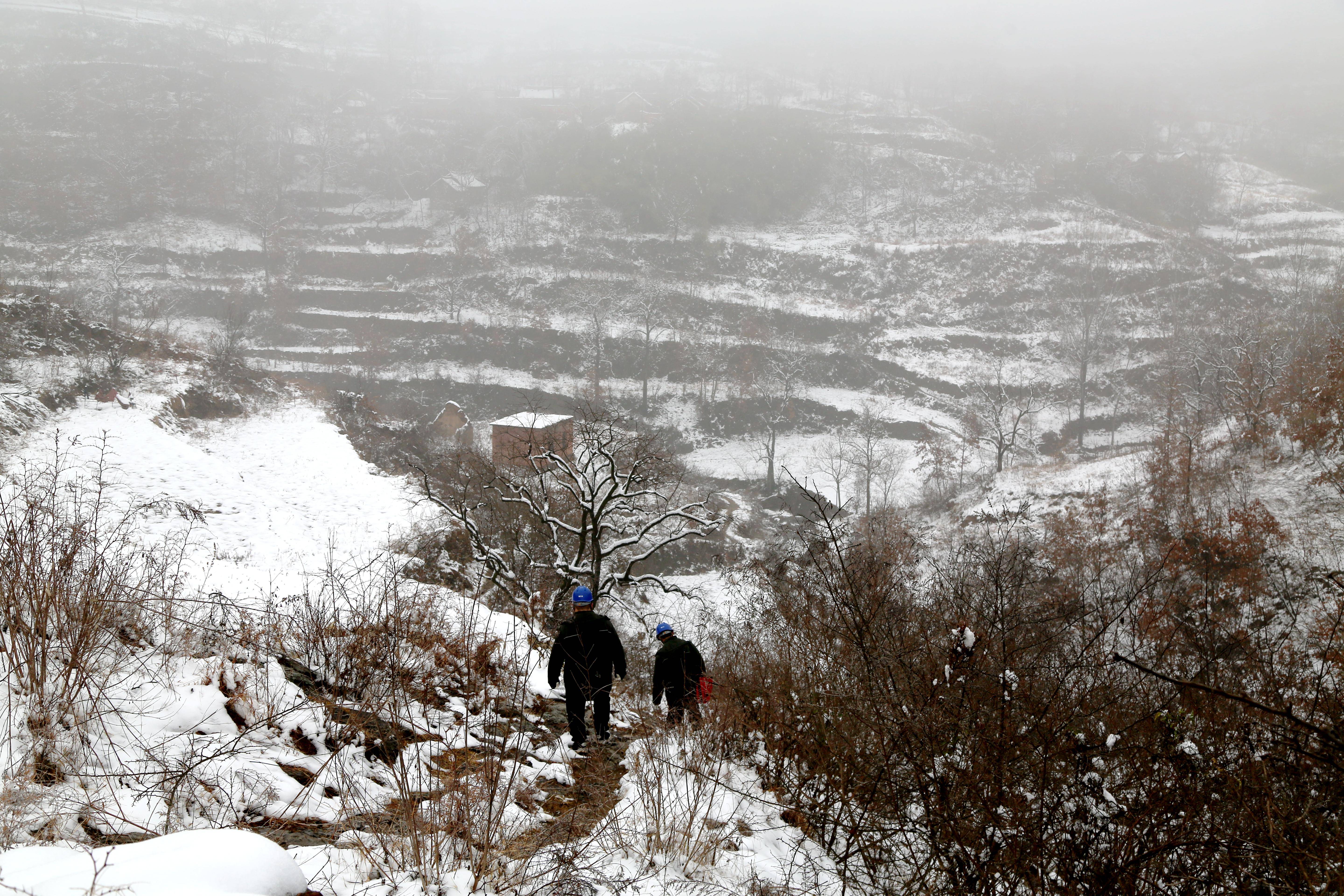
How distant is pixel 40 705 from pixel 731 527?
30.3 metres

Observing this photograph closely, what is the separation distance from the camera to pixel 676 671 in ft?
21.6

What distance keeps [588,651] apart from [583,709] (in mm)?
486

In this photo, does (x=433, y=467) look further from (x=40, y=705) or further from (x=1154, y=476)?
(x=1154, y=476)

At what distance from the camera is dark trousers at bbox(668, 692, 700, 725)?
488 cm

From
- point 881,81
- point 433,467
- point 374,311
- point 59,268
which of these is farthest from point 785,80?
point 433,467

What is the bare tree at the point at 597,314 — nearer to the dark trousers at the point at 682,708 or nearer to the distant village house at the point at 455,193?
the distant village house at the point at 455,193

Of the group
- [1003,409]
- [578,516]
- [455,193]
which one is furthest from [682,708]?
[455,193]

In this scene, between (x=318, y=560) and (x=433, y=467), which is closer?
(x=318, y=560)

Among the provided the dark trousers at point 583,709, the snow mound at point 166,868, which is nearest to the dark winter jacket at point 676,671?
the dark trousers at point 583,709

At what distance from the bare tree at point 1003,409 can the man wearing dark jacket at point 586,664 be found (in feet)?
116

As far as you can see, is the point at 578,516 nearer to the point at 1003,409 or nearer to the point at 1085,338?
the point at 1003,409

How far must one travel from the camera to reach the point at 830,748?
11.8 feet

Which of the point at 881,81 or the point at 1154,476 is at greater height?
the point at 881,81

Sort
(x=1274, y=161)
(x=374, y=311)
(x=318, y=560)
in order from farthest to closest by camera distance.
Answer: (x=1274, y=161) → (x=374, y=311) → (x=318, y=560)
